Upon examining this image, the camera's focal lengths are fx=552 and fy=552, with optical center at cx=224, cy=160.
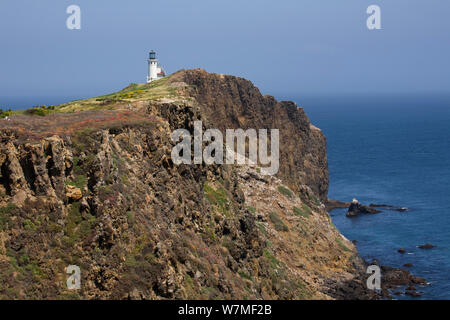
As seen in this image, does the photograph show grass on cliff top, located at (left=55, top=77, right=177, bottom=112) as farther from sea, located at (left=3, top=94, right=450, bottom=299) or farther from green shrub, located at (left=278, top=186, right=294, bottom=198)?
sea, located at (left=3, top=94, right=450, bottom=299)

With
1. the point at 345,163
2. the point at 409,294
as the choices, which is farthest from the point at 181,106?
the point at 345,163

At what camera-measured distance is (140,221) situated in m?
37.3

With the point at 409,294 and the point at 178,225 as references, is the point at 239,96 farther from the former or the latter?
the point at 178,225

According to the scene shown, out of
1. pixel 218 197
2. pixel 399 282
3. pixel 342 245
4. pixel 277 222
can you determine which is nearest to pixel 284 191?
pixel 277 222

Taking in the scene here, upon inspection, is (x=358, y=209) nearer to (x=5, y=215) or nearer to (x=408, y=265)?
(x=408, y=265)

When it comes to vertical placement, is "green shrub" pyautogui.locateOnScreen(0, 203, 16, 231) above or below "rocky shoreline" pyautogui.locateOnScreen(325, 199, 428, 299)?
above

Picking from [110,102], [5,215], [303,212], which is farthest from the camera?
[303,212]

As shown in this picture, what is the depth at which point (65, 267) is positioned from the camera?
107ft

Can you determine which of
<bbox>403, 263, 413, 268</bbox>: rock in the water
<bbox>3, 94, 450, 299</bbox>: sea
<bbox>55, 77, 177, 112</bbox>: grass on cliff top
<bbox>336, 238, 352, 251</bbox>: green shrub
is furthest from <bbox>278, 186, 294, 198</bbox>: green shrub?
<bbox>403, 263, 413, 268</bbox>: rock in the water

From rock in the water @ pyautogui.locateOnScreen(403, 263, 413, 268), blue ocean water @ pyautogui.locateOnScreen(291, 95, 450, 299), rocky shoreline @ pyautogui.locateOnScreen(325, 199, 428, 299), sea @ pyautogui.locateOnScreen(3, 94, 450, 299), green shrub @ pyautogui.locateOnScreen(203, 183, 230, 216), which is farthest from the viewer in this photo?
blue ocean water @ pyautogui.locateOnScreen(291, 95, 450, 299)

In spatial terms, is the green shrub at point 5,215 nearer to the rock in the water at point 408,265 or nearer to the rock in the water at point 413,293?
the rock in the water at point 413,293

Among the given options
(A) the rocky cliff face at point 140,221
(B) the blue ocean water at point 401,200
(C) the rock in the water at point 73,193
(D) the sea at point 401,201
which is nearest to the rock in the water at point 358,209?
(D) the sea at point 401,201

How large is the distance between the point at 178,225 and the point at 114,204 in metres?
8.82

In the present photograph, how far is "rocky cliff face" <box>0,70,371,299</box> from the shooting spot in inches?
1296
